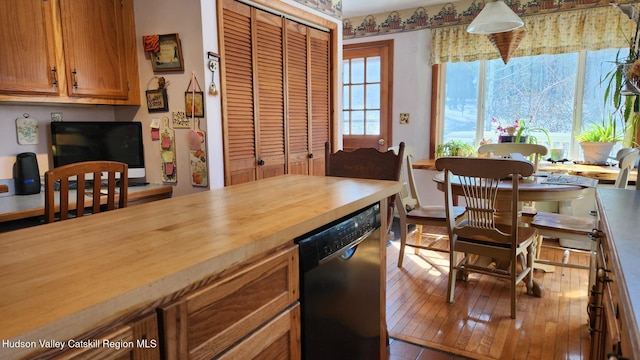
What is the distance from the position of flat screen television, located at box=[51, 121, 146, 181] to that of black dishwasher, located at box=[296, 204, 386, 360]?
1.82 m

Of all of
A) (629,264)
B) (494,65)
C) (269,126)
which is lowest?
(629,264)

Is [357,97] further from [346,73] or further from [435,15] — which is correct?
[435,15]

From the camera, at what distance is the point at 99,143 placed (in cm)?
265

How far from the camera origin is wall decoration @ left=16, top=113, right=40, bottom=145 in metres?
2.49

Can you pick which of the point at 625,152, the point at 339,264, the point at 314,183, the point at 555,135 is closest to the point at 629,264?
the point at 339,264

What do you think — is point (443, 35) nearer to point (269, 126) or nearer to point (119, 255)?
point (269, 126)

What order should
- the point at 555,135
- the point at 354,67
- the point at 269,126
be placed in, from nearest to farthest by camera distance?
the point at 269,126 < the point at 555,135 < the point at 354,67

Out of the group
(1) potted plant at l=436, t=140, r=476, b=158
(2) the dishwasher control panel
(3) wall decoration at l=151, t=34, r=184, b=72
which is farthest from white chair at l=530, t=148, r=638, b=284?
(3) wall decoration at l=151, t=34, r=184, b=72

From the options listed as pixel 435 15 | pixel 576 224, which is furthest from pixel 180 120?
pixel 435 15

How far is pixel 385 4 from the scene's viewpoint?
4.32 metres

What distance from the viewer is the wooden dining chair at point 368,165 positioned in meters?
2.09

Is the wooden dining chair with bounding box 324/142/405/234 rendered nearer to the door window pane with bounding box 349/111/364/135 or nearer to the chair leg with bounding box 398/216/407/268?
the chair leg with bounding box 398/216/407/268

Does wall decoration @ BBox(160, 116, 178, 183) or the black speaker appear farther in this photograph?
wall decoration @ BBox(160, 116, 178, 183)

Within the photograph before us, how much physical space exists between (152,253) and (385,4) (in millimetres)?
4100
